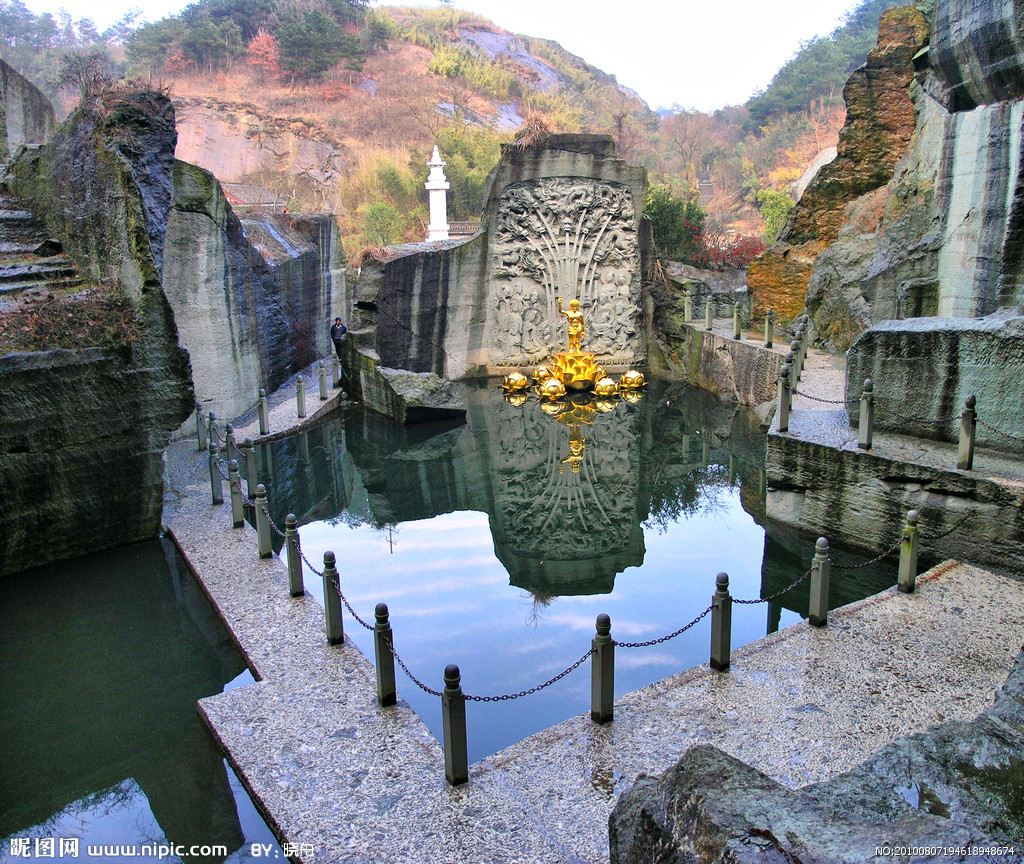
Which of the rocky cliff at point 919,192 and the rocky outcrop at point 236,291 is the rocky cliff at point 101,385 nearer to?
the rocky outcrop at point 236,291

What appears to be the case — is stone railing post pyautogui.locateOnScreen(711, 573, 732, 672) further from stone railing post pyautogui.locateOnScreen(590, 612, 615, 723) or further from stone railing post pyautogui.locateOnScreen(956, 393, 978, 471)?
stone railing post pyautogui.locateOnScreen(956, 393, 978, 471)

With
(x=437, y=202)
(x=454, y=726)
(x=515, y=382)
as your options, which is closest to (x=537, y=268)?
(x=515, y=382)

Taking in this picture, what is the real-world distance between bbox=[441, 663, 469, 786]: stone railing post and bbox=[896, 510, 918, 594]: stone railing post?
353 cm

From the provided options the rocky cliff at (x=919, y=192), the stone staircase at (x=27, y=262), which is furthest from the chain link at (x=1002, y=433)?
the stone staircase at (x=27, y=262)

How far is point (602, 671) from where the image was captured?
445cm

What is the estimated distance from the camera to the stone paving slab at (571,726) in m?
3.70

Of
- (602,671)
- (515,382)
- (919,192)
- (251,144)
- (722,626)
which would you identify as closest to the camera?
(602,671)

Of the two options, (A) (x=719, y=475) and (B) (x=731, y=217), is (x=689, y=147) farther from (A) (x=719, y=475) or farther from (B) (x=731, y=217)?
(A) (x=719, y=475)

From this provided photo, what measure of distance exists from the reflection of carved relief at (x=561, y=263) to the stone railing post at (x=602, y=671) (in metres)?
11.2

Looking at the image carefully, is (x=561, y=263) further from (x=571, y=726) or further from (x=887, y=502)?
(x=571, y=726)

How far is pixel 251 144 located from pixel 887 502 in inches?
1274

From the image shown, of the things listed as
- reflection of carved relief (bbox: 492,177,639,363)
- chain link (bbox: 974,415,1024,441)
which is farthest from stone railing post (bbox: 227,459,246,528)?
reflection of carved relief (bbox: 492,177,639,363)

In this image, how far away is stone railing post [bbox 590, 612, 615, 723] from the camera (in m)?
4.45

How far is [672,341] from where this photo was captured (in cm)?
1584
